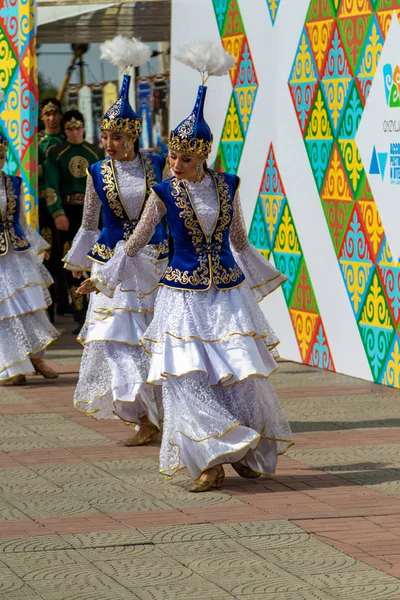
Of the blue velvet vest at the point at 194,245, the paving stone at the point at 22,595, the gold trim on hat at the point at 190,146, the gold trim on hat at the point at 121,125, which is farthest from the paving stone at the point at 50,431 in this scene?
the paving stone at the point at 22,595

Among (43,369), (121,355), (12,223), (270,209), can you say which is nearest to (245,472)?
(121,355)

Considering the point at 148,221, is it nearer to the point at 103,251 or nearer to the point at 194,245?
the point at 194,245

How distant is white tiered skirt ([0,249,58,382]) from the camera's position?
10766 millimetres

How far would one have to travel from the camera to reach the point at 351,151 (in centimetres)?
1072

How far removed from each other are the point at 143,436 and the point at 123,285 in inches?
35.6

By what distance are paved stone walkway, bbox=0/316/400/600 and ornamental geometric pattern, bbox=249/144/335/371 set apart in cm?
215

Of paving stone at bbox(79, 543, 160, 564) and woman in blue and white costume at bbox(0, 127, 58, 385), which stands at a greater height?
woman in blue and white costume at bbox(0, 127, 58, 385)

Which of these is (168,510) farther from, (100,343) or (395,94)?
(395,94)

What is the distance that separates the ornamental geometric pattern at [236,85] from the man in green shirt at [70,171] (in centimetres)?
147

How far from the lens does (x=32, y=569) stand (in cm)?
553

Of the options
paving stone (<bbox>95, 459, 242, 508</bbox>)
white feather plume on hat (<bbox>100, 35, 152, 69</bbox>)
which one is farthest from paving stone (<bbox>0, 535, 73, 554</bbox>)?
white feather plume on hat (<bbox>100, 35, 152, 69</bbox>)

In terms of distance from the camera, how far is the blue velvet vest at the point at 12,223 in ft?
34.6

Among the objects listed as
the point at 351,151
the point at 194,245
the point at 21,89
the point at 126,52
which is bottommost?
the point at 194,245

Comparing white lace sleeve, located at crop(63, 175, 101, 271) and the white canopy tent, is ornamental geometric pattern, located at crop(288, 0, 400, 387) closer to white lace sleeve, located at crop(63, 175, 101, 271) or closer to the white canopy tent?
white lace sleeve, located at crop(63, 175, 101, 271)
